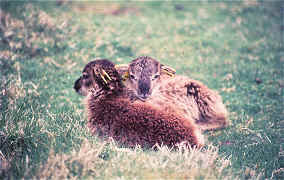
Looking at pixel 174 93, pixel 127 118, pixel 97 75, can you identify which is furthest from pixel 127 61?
pixel 127 118

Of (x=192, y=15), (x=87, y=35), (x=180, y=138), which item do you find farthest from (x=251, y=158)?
(x=192, y=15)

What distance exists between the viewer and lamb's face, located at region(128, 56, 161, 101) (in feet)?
14.9

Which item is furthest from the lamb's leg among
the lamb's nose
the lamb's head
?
the lamb's head

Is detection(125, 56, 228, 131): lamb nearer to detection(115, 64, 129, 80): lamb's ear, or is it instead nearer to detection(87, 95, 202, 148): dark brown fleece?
detection(115, 64, 129, 80): lamb's ear

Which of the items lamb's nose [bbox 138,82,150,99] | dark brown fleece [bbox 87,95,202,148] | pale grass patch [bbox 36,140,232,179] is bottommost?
pale grass patch [bbox 36,140,232,179]

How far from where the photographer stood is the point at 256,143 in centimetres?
457

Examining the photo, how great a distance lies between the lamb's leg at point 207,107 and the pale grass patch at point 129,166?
179 cm

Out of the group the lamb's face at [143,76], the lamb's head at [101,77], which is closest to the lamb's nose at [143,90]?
the lamb's face at [143,76]

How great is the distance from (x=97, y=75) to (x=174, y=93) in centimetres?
142

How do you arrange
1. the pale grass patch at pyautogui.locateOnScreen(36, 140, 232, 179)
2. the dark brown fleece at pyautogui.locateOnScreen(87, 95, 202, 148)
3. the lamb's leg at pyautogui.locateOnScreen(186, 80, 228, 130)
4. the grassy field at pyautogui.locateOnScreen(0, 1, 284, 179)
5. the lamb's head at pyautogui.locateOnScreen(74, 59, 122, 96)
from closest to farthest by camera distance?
1. the pale grass patch at pyautogui.locateOnScreen(36, 140, 232, 179)
2. the grassy field at pyautogui.locateOnScreen(0, 1, 284, 179)
3. the dark brown fleece at pyautogui.locateOnScreen(87, 95, 202, 148)
4. the lamb's head at pyautogui.locateOnScreen(74, 59, 122, 96)
5. the lamb's leg at pyautogui.locateOnScreen(186, 80, 228, 130)

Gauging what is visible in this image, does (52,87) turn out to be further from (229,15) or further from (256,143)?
(229,15)

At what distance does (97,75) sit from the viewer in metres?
4.70

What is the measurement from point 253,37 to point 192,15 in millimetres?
2235

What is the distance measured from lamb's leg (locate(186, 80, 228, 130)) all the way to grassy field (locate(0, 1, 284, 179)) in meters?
0.21
